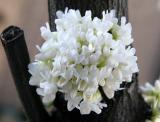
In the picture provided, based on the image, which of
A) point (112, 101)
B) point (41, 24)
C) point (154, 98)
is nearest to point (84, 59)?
point (112, 101)

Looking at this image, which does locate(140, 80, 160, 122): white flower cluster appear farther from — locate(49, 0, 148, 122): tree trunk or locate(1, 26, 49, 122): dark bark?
locate(1, 26, 49, 122): dark bark

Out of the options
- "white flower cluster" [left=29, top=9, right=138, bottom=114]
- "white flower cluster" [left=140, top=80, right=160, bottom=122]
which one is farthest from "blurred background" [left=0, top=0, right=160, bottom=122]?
"white flower cluster" [left=29, top=9, right=138, bottom=114]

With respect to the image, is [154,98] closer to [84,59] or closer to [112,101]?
[112,101]

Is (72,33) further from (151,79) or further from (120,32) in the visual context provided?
(151,79)

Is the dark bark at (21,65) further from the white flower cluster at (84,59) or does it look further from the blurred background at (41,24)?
the blurred background at (41,24)

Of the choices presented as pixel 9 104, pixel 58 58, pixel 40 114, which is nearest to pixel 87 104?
pixel 58 58
